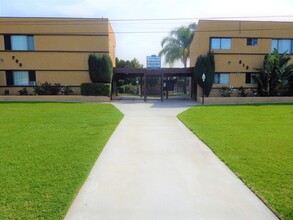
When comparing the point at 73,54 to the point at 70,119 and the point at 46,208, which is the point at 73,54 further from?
the point at 46,208

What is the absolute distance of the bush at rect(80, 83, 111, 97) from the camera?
21156 mm

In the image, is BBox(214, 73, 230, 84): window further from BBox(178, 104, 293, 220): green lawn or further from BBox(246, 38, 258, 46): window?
BBox(178, 104, 293, 220): green lawn

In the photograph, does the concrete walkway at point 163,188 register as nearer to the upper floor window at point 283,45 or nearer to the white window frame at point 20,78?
the white window frame at point 20,78

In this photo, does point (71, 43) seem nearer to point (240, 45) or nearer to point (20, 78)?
point (20, 78)

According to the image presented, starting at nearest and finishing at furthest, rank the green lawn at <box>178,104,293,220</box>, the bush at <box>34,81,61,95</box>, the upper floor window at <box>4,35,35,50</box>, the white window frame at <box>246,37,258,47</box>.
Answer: the green lawn at <box>178,104,293,220</box> < the bush at <box>34,81,61,95</box> < the upper floor window at <box>4,35,35,50</box> < the white window frame at <box>246,37,258,47</box>

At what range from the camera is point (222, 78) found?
22.8 metres

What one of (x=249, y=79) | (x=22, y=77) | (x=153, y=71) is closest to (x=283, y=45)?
(x=249, y=79)

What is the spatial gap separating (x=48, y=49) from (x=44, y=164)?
1959 cm

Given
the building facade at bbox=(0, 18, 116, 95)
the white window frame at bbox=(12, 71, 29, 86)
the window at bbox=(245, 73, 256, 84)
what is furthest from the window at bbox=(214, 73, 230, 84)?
the white window frame at bbox=(12, 71, 29, 86)

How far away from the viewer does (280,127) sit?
952cm

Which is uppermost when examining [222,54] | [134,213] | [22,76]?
[222,54]

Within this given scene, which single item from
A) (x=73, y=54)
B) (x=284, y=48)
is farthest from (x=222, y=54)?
(x=73, y=54)

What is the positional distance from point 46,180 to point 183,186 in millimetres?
2467

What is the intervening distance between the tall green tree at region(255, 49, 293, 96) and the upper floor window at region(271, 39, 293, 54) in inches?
77.7
